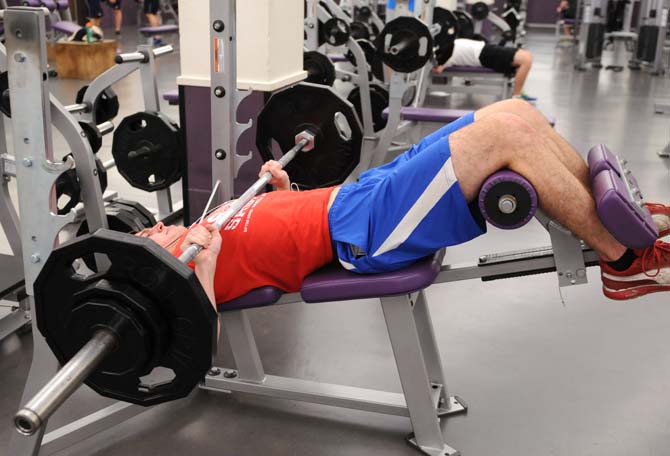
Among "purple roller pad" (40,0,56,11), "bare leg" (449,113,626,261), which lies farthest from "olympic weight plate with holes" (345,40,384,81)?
"purple roller pad" (40,0,56,11)

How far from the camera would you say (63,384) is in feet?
3.27

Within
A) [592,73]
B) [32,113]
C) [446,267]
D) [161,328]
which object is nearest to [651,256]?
[446,267]

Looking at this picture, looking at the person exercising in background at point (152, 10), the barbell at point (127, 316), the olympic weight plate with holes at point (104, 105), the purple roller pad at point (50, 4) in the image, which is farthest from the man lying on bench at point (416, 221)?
the person exercising in background at point (152, 10)

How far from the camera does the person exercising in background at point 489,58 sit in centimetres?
555

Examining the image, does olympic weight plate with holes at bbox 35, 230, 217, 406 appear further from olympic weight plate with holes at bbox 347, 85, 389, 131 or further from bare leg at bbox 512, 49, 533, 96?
bare leg at bbox 512, 49, 533, 96

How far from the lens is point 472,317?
2332mm

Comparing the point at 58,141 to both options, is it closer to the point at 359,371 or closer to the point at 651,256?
the point at 359,371

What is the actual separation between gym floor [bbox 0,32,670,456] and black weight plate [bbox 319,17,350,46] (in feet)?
5.93

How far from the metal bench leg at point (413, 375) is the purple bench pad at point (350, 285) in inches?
1.6

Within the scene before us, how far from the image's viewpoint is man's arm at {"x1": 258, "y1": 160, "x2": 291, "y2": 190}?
193cm

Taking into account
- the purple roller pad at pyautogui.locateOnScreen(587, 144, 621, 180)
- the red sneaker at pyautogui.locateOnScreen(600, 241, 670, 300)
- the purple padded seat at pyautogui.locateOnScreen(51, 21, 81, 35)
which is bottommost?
A: the red sneaker at pyautogui.locateOnScreen(600, 241, 670, 300)

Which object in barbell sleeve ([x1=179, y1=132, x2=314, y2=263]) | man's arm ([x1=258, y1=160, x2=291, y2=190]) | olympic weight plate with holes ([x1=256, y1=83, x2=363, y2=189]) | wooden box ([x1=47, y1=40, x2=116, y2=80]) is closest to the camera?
barbell sleeve ([x1=179, y1=132, x2=314, y2=263])

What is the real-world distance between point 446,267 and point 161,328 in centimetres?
73

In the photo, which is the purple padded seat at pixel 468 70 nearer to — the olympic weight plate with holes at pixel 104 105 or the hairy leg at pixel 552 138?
the olympic weight plate with holes at pixel 104 105
